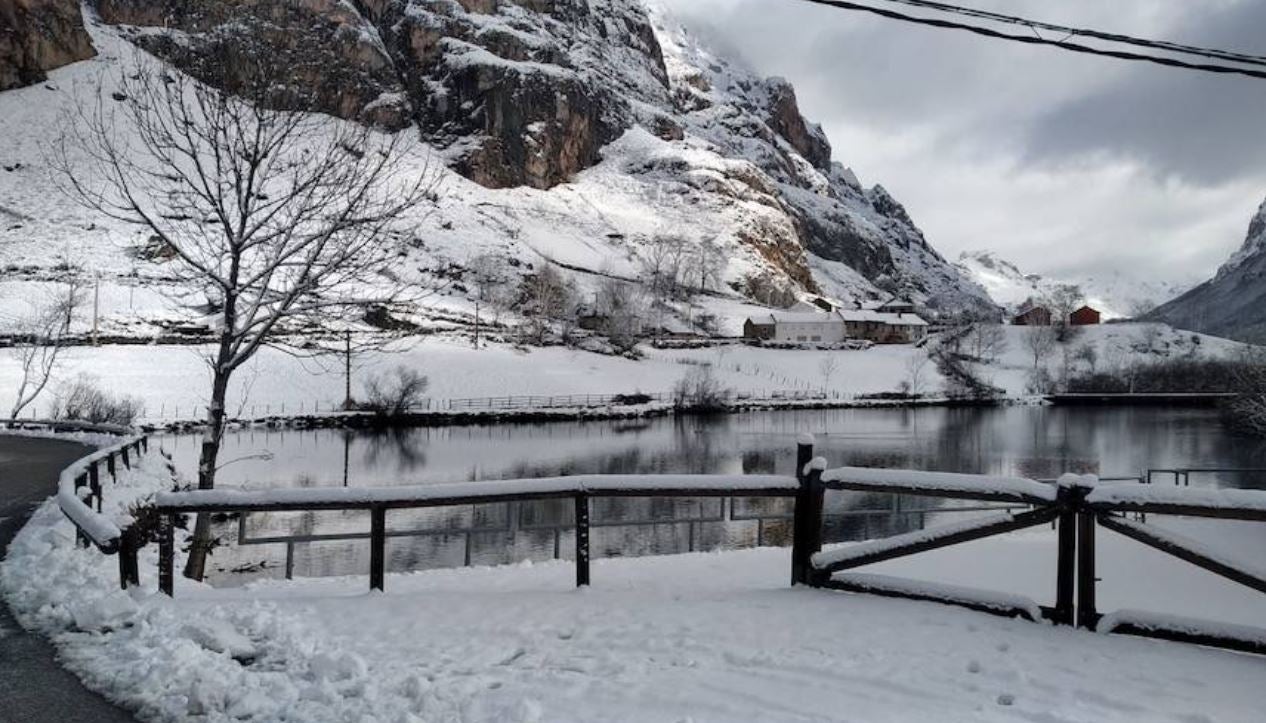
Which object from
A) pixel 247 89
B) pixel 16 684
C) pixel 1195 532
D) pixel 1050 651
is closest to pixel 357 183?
pixel 247 89

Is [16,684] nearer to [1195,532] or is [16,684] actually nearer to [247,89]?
[247,89]

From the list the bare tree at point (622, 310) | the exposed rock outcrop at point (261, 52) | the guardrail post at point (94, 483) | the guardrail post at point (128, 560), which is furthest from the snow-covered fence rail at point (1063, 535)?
the bare tree at point (622, 310)

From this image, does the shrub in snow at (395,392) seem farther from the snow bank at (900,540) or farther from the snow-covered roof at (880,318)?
the snow-covered roof at (880,318)

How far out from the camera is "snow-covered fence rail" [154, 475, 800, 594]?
24.9 feet

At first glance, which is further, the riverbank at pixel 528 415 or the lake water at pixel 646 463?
the riverbank at pixel 528 415

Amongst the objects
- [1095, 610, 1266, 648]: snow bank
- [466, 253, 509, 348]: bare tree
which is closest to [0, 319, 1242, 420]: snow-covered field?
[466, 253, 509, 348]: bare tree

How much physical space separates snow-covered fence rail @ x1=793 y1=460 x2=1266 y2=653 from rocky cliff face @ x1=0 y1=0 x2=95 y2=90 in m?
178

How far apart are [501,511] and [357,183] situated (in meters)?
18.1

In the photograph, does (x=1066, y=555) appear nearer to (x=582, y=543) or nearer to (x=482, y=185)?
(x=582, y=543)

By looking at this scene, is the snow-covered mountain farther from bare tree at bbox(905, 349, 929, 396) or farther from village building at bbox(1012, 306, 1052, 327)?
village building at bbox(1012, 306, 1052, 327)

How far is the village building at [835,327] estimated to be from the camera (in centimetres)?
12612

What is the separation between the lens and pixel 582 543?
26.8 ft

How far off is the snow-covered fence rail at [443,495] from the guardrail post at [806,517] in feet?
0.42

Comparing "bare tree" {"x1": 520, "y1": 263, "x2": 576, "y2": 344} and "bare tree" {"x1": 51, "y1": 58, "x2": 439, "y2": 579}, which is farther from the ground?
"bare tree" {"x1": 520, "y1": 263, "x2": 576, "y2": 344}
